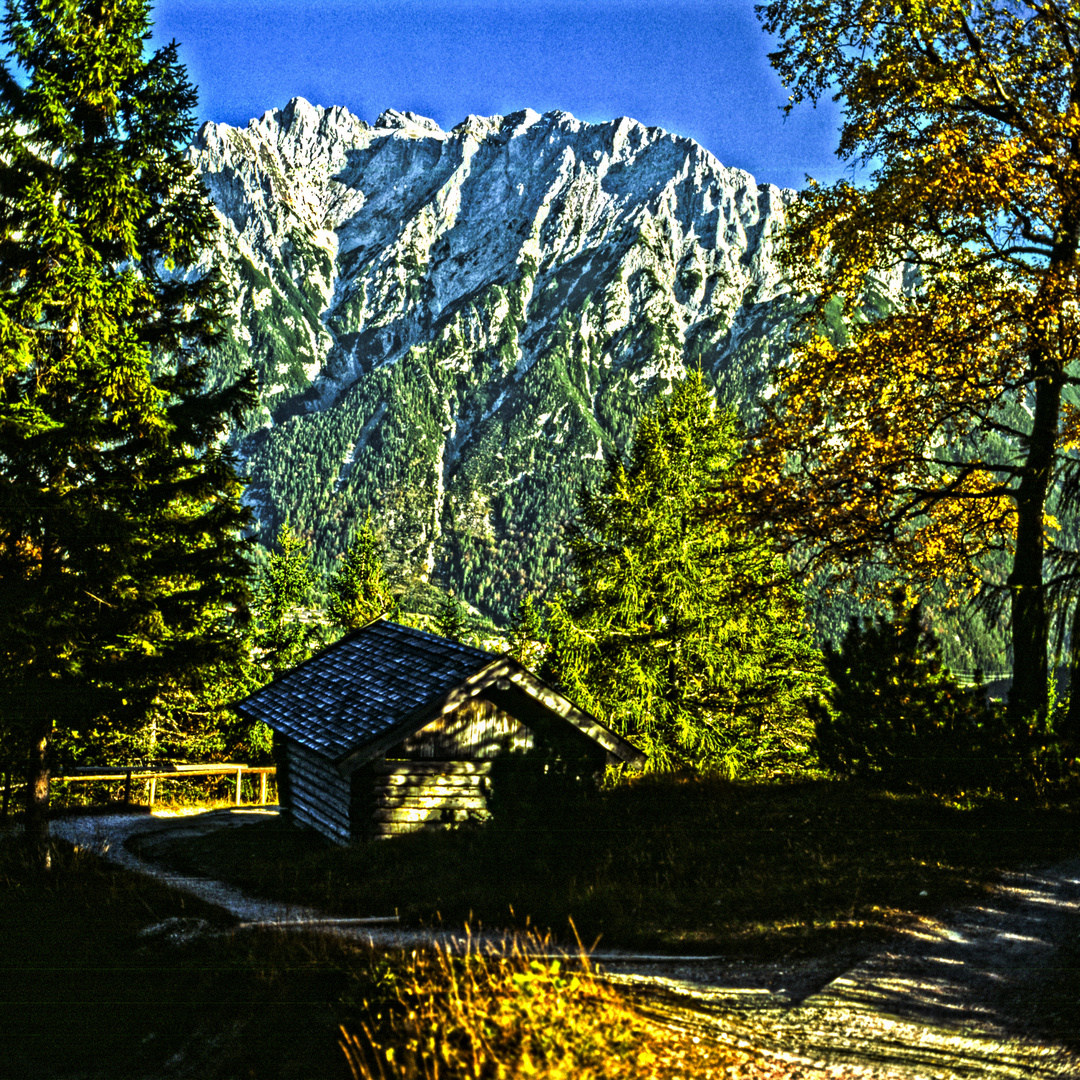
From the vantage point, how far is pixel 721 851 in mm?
12359

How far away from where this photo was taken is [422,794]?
54.2 feet

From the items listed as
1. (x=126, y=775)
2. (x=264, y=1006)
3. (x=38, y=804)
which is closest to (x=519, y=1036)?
(x=264, y=1006)

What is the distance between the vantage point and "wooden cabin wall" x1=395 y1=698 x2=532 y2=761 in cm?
1656

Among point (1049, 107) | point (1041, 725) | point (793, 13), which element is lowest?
point (1041, 725)

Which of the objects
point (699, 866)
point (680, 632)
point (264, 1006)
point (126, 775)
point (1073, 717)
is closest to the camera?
point (264, 1006)

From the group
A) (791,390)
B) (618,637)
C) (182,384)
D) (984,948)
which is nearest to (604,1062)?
(984,948)

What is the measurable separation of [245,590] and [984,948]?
43.0 ft

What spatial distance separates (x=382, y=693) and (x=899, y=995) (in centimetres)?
1229

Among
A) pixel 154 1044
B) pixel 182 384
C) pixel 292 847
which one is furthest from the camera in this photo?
pixel 292 847

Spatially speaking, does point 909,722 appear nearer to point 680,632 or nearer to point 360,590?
point 680,632

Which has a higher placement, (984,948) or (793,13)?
(793,13)

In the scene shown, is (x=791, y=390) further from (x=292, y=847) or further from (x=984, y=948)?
(x=292, y=847)

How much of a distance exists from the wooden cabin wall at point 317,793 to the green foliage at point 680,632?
6.59m

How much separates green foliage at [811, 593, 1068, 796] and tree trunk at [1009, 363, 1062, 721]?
49 cm
